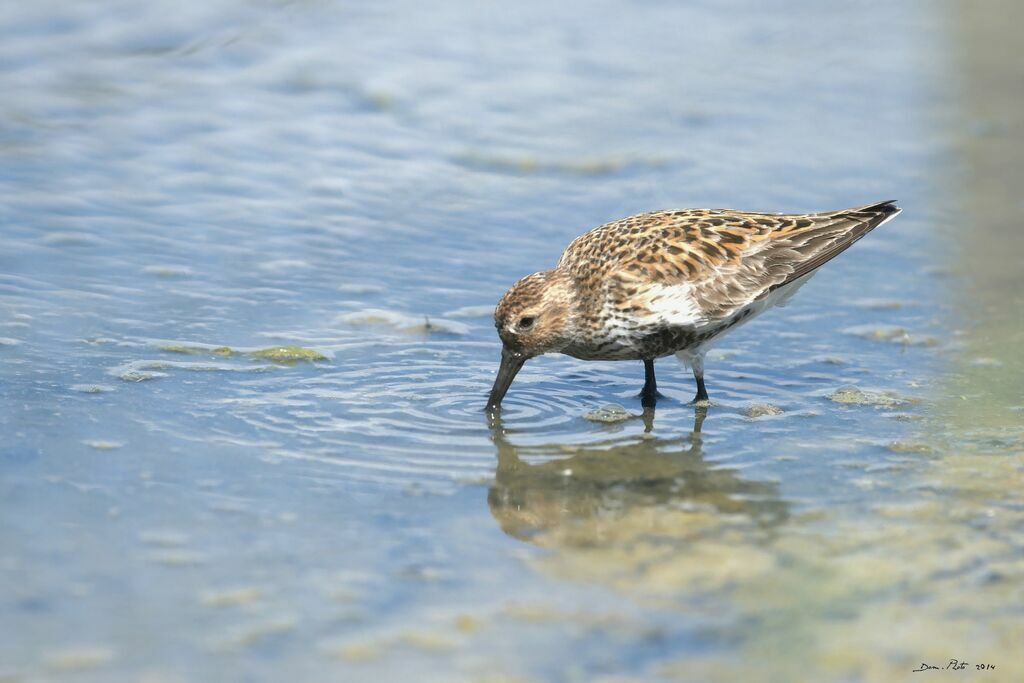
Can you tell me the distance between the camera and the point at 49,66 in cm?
1383

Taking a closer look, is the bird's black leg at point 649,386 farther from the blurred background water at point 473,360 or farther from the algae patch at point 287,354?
the algae patch at point 287,354

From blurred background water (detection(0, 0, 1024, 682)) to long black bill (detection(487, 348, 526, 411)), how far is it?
12 cm

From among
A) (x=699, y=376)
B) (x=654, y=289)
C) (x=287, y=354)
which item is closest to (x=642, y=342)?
(x=654, y=289)

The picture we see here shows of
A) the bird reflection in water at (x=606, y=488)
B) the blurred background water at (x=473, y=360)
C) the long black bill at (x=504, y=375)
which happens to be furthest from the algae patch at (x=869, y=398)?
the long black bill at (x=504, y=375)

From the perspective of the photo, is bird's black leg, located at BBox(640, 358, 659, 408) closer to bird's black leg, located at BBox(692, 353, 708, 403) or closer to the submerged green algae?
bird's black leg, located at BBox(692, 353, 708, 403)

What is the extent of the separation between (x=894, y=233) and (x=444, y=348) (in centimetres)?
443

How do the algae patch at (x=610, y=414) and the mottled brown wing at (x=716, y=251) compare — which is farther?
the mottled brown wing at (x=716, y=251)

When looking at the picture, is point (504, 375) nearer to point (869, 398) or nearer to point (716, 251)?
point (716, 251)

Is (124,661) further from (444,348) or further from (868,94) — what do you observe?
(868,94)

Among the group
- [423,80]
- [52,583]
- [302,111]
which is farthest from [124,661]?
[423,80]

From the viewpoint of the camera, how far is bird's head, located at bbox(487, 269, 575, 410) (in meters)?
8.16

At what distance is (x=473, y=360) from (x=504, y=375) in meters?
0.76

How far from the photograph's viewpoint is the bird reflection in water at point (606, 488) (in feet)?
21.2

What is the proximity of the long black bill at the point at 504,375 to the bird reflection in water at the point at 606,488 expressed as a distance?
38 cm
